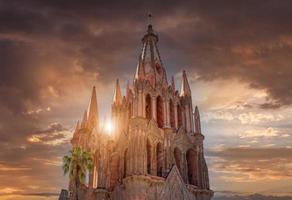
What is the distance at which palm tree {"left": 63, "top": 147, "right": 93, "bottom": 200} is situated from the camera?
34656mm

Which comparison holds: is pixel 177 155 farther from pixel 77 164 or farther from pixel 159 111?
pixel 77 164

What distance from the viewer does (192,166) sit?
145 ft

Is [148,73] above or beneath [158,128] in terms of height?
above

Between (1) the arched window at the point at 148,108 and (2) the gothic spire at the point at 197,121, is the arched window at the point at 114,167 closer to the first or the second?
(1) the arched window at the point at 148,108

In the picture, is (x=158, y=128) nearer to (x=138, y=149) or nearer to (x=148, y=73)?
(x=138, y=149)

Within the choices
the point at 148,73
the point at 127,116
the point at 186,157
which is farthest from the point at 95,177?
the point at 148,73

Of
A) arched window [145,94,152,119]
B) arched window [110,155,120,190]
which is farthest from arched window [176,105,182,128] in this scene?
arched window [110,155,120,190]

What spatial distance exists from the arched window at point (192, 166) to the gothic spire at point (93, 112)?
13.4 metres

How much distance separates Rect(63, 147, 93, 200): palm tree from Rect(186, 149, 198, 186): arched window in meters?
13.4

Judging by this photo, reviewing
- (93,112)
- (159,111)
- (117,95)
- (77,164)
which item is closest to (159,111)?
(159,111)

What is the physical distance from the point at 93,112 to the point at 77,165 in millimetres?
17481

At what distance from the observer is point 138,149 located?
39.1 metres

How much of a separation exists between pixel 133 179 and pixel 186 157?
9736mm

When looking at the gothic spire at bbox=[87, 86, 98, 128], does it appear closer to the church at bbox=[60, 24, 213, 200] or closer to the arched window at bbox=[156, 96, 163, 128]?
the church at bbox=[60, 24, 213, 200]
